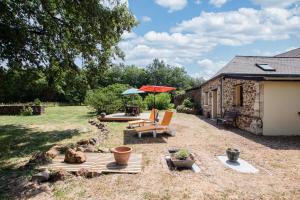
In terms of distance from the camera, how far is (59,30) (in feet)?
36.1

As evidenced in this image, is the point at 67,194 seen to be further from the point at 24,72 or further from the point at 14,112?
the point at 14,112

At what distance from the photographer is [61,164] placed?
6.22m

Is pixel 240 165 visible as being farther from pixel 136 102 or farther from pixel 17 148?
pixel 136 102

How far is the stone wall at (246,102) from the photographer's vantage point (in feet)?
36.0

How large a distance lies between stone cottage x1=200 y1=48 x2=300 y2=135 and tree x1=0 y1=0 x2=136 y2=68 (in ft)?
20.3

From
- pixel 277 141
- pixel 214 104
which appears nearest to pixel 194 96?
pixel 214 104

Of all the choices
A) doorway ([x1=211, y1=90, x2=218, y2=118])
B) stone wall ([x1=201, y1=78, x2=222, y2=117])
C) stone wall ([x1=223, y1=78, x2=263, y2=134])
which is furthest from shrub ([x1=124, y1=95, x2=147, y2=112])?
stone wall ([x1=223, y1=78, x2=263, y2=134])

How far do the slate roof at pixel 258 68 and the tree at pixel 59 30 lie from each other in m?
7.82

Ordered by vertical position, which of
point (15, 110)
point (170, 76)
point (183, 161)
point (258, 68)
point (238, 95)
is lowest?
point (183, 161)

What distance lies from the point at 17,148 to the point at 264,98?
963 centimetres

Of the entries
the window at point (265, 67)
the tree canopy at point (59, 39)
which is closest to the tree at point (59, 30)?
the tree canopy at point (59, 39)

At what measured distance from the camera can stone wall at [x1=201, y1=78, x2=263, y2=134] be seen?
11.0m

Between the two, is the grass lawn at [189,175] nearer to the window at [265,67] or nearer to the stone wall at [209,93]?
the window at [265,67]

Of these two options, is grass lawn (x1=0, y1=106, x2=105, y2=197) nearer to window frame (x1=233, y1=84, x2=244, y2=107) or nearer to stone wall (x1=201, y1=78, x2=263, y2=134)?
stone wall (x1=201, y1=78, x2=263, y2=134)
